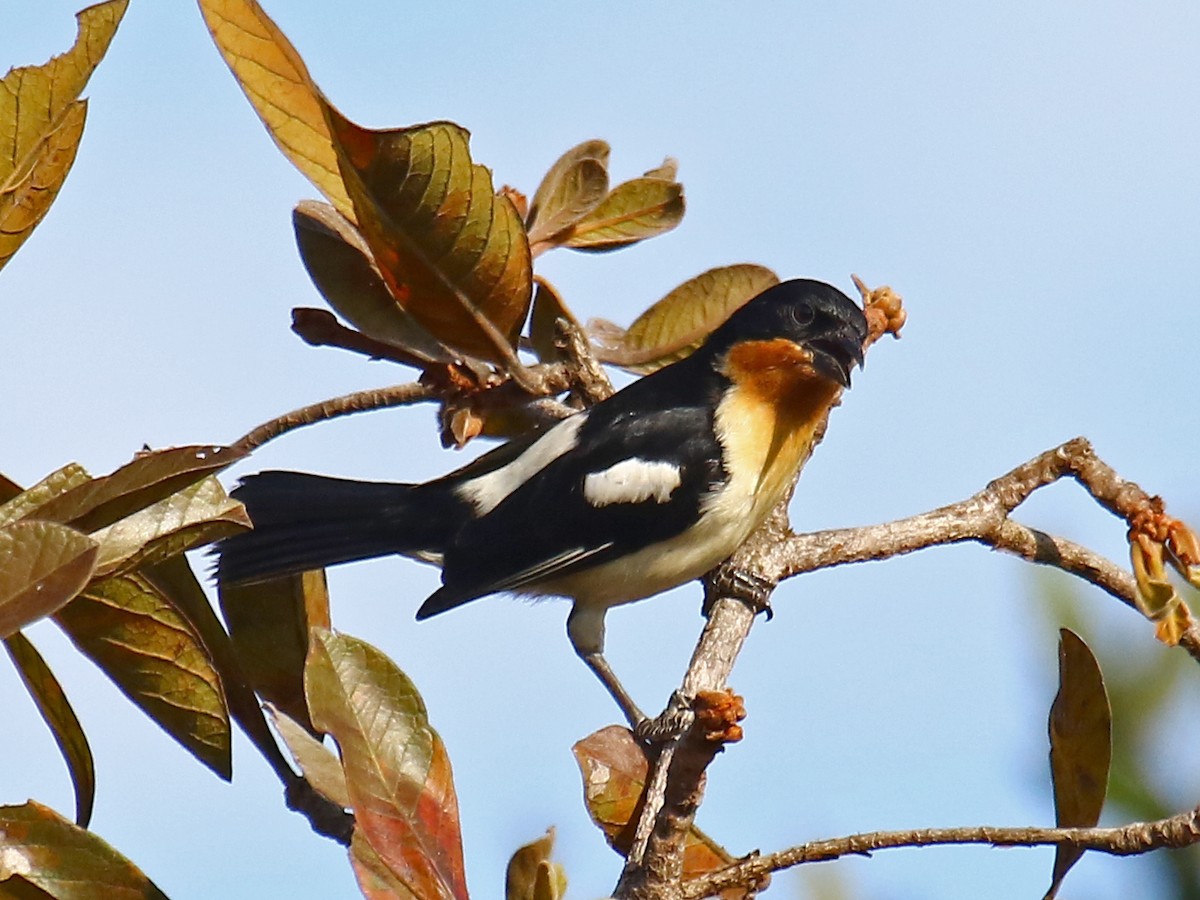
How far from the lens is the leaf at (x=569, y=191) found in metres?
3.49

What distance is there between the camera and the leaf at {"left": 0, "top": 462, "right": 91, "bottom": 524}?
5.75ft

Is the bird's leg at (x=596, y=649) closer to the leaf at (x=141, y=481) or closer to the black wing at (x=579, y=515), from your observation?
the black wing at (x=579, y=515)

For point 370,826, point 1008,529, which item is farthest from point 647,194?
point 370,826

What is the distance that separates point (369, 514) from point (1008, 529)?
2306mm

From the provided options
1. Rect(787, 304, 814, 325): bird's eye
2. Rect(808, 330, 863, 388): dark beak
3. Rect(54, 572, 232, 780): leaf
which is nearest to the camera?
Rect(54, 572, 232, 780): leaf

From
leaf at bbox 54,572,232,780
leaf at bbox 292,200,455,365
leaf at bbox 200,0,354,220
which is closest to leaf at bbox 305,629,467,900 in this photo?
leaf at bbox 54,572,232,780

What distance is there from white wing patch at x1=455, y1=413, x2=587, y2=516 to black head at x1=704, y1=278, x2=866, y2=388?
0.62 metres

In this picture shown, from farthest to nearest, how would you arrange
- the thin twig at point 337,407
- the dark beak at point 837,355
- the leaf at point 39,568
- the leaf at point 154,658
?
the dark beak at point 837,355
the thin twig at point 337,407
the leaf at point 154,658
the leaf at point 39,568

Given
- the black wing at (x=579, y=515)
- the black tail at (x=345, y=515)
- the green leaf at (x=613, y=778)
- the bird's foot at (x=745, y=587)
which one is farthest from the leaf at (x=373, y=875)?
the black wing at (x=579, y=515)

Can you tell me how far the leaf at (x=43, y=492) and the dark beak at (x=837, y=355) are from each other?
10.5 feet

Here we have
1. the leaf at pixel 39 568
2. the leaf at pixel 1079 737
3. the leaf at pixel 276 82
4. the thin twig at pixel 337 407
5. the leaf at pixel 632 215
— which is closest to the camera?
the leaf at pixel 39 568

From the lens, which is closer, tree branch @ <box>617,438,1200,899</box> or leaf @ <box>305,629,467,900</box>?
leaf @ <box>305,629,467,900</box>

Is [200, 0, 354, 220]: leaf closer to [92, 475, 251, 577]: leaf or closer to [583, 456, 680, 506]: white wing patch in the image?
[92, 475, 251, 577]: leaf

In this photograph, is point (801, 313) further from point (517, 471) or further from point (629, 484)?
point (517, 471)
